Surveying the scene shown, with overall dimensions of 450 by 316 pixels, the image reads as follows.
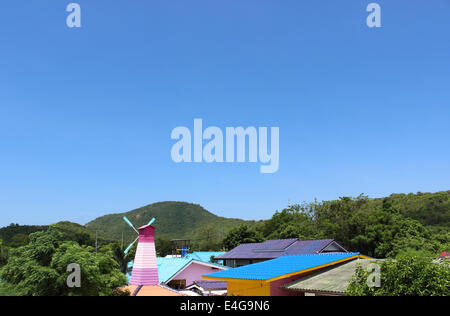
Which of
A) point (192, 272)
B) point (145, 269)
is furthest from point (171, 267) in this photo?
point (145, 269)

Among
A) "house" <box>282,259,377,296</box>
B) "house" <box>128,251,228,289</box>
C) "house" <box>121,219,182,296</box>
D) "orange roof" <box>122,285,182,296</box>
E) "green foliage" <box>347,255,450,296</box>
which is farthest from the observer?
"house" <box>128,251,228,289</box>

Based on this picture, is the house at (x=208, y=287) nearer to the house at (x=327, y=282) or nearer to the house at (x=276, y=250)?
the house at (x=276, y=250)

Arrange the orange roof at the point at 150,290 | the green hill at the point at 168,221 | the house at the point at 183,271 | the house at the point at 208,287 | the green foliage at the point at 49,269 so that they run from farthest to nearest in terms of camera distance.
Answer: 1. the green hill at the point at 168,221
2. the house at the point at 183,271
3. the house at the point at 208,287
4. the orange roof at the point at 150,290
5. the green foliage at the point at 49,269

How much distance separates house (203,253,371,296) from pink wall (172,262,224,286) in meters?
14.7

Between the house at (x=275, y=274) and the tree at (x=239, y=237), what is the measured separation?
131ft

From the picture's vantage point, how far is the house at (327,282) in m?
17.1

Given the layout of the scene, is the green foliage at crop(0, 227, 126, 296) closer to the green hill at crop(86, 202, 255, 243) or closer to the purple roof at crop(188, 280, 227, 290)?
the purple roof at crop(188, 280, 227, 290)

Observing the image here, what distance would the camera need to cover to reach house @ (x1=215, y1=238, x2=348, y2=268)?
35.8 m

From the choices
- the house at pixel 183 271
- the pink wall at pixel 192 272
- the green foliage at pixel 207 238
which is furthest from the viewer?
the green foliage at pixel 207 238

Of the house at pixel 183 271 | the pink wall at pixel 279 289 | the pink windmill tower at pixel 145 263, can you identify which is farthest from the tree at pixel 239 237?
the pink wall at pixel 279 289

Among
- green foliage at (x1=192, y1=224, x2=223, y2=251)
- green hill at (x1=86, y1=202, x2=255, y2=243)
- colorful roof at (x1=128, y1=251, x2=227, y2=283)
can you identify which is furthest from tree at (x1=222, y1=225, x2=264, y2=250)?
green hill at (x1=86, y1=202, x2=255, y2=243)
